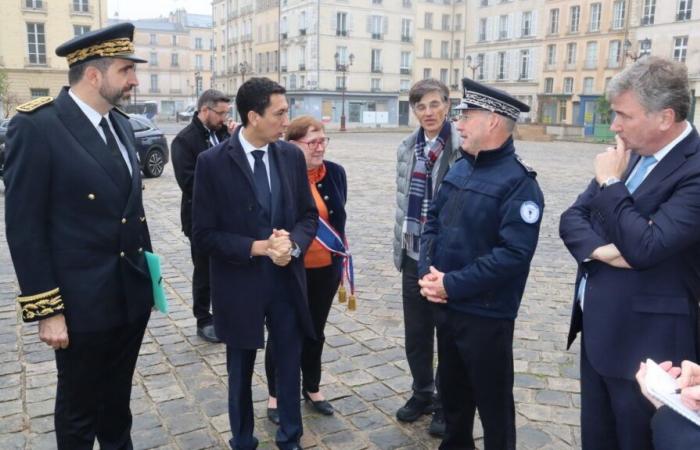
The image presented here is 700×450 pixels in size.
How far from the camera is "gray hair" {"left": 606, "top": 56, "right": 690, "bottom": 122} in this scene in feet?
7.65

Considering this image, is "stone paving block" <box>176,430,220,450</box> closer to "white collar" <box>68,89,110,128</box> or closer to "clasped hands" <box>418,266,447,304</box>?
"clasped hands" <box>418,266,447,304</box>

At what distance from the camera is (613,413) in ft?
8.76

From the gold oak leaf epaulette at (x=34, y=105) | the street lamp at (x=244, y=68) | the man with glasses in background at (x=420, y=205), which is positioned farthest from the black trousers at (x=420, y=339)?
the street lamp at (x=244, y=68)

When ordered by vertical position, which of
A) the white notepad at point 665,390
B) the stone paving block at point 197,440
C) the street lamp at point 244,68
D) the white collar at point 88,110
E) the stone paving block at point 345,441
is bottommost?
the stone paving block at point 197,440

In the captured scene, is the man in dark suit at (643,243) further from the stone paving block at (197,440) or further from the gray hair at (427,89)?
the stone paving block at (197,440)

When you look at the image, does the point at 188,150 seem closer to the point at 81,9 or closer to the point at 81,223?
the point at 81,223

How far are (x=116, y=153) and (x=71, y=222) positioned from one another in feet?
1.37

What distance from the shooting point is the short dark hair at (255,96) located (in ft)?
10.6

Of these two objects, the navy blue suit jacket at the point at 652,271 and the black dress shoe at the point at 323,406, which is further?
the black dress shoe at the point at 323,406

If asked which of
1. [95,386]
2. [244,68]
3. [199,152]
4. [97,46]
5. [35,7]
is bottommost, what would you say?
[95,386]

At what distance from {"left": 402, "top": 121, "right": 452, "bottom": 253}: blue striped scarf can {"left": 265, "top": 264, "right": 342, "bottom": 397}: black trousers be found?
57 cm

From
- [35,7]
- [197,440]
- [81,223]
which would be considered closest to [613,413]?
[197,440]

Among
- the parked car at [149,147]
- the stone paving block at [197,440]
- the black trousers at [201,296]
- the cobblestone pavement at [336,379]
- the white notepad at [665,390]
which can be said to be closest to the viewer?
the white notepad at [665,390]

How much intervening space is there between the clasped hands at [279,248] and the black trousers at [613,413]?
1523 millimetres
